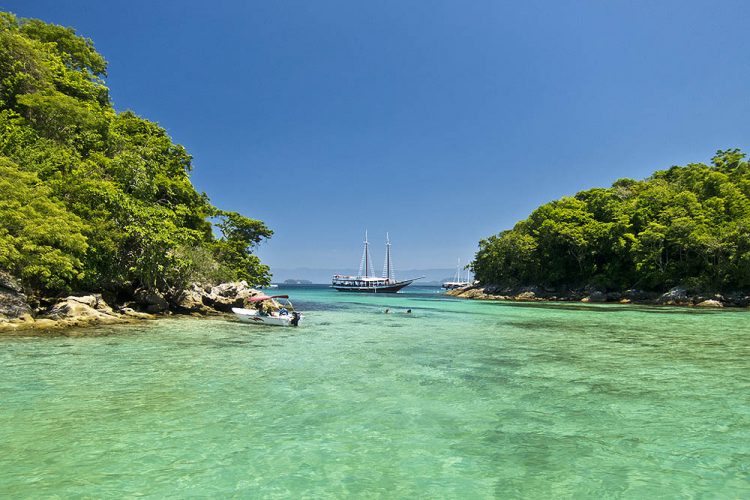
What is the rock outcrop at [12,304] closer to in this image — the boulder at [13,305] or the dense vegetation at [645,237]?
the boulder at [13,305]

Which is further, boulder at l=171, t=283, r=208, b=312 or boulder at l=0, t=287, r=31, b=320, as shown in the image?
boulder at l=171, t=283, r=208, b=312

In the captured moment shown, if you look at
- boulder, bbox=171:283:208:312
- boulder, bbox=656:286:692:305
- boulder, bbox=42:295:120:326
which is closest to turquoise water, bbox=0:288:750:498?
boulder, bbox=42:295:120:326

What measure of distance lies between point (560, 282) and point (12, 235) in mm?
67153

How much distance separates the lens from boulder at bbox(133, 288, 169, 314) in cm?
2667

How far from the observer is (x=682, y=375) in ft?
38.0

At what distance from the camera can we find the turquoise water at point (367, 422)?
5348 mm

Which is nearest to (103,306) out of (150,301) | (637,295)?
(150,301)

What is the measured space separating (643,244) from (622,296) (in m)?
7.67

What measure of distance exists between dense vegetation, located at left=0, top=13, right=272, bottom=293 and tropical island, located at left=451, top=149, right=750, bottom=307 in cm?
4898

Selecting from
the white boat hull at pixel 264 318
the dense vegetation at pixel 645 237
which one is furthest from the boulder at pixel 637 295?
the white boat hull at pixel 264 318

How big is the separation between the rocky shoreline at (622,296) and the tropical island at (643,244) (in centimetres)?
11

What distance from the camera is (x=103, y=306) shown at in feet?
75.0

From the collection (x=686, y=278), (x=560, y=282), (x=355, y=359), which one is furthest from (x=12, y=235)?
(x=560, y=282)

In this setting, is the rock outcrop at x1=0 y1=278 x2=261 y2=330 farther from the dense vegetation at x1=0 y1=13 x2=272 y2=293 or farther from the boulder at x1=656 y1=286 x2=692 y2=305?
the boulder at x1=656 y1=286 x2=692 y2=305
